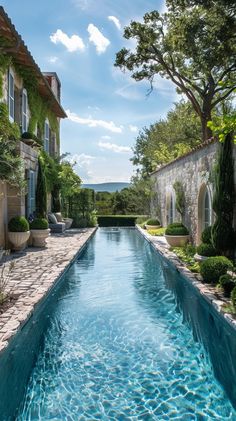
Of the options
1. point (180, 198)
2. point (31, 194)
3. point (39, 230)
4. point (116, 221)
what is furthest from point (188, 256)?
point (116, 221)

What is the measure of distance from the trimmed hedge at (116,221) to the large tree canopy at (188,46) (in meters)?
13.2

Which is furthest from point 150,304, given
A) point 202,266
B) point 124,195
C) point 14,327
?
point 124,195

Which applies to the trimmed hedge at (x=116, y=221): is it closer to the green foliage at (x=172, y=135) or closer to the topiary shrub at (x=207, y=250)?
the green foliage at (x=172, y=135)

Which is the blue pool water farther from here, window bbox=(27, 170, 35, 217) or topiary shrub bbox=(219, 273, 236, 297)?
window bbox=(27, 170, 35, 217)

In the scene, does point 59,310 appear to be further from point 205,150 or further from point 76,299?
point 205,150

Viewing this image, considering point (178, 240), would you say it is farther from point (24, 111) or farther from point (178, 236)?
point (24, 111)

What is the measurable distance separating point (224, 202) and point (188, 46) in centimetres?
621

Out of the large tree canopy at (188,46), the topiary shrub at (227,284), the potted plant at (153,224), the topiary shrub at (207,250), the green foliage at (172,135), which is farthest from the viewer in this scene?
the green foliage at (172,135)

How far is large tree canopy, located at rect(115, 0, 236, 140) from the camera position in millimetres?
10531

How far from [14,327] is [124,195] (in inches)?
1229

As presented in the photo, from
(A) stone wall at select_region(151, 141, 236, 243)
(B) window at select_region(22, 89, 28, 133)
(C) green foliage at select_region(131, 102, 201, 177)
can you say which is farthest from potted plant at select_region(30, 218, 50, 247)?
(C) green foliage at select_region(131, 102, 201, 177)

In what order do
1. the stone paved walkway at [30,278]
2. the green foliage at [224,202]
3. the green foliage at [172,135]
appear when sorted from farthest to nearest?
the green foliage at [172,135]
the green foliage at [224,202]
the stone paved walkway at [30,278]

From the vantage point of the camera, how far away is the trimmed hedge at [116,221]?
3106 cm

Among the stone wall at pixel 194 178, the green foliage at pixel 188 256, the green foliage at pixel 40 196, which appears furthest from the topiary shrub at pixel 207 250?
the green foliage at pixel 40 196
